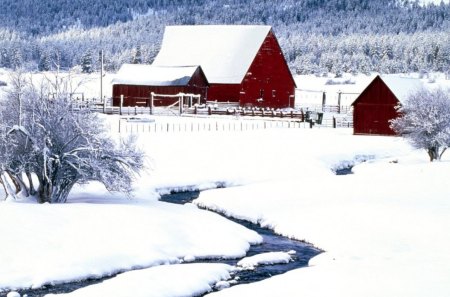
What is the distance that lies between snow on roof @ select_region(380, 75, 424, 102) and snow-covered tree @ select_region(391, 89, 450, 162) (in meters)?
8.24

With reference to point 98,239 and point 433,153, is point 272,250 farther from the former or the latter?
point 433,153

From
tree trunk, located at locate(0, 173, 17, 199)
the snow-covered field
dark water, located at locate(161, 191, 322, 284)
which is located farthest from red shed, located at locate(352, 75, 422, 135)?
tree trunk, located at locate(0, 173, 17, 199)

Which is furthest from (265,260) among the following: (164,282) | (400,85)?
(400,85)

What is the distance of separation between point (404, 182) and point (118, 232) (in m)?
14.5

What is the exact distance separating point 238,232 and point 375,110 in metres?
31.2

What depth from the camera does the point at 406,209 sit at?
934 inches

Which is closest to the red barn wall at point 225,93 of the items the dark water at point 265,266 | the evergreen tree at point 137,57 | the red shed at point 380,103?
the red shed at point 380,103

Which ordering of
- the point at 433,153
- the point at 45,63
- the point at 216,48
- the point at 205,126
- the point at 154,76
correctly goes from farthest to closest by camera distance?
the point at 45,63 < the point at 216,48 < the point at 154,76 < the point at 205,126 < the point at 433,153

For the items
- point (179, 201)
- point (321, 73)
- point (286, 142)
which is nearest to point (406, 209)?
point (179, 201)

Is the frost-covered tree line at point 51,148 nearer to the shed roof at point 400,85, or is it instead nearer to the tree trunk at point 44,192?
the tree trunk at point 44,192

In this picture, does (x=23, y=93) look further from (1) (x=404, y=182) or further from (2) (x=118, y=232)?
(1) (x=404, y=182)

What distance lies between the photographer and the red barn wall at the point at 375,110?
49.9 meters

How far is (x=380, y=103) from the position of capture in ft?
165

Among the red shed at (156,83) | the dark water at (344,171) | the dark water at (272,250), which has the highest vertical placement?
the red shed at (156,83)
